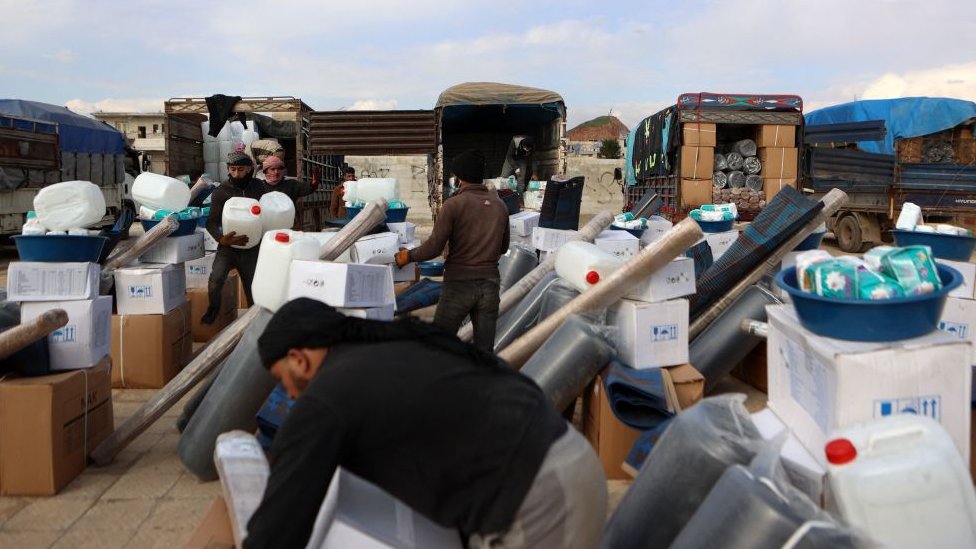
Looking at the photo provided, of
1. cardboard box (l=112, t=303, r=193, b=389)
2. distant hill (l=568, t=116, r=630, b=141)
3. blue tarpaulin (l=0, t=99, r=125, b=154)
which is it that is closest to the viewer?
cardboard box (l=112, t=303, r=193, b=389)

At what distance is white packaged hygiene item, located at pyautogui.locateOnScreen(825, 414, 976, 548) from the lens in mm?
1700

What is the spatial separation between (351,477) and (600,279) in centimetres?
225

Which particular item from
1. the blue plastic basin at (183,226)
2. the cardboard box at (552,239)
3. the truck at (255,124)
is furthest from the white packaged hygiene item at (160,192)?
the truck at (255,124)

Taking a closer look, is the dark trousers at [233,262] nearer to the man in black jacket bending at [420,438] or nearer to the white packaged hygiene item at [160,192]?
the white packaged hygiene item at [160,192]

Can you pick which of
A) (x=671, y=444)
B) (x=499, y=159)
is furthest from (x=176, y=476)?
(x=499, y=159)

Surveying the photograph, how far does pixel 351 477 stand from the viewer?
6.33ft

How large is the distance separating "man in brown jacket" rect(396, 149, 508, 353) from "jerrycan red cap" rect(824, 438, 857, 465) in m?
2.63

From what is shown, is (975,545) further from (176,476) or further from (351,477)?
(176,476)

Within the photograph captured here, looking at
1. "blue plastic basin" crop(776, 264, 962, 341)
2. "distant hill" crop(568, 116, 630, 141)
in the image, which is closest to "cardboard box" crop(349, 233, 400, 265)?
"blue plastic basin" crop(776, 264, 962, 341)

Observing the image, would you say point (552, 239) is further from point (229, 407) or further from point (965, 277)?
point (229, 407)

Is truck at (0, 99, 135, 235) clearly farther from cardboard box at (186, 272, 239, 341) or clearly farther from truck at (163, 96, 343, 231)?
cardboard box at (186, 272, 239, 341)

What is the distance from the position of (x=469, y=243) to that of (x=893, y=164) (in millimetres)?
10525

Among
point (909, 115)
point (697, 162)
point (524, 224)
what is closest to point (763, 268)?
point (524, 224)

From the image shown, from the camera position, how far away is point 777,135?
11.5 metres
